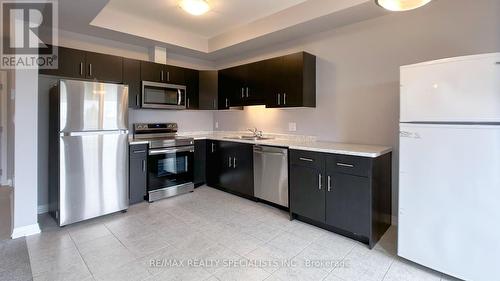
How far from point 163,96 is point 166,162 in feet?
3.67

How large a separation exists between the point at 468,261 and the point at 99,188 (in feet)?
12.1

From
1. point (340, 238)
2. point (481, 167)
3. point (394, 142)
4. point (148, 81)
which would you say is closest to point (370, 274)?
point (340, 238)

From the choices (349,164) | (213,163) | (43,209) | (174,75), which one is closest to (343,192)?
(349,164)

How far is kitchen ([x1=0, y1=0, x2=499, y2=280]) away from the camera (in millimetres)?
2516

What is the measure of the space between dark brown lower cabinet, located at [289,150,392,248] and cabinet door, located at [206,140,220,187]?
1.66m

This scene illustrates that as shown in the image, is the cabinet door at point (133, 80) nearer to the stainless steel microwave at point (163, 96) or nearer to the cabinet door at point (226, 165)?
the stainless steel microwave at point (163, 96)

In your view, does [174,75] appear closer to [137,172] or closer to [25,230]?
[137,172]

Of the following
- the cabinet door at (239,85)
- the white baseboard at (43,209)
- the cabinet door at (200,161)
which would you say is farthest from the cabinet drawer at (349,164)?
the white baseboard at (43,209)

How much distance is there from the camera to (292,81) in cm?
346

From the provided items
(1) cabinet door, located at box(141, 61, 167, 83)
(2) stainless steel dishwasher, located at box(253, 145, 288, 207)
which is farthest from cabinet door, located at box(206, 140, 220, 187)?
(1) cabinet door, located at box(141, 61, 167, 83)

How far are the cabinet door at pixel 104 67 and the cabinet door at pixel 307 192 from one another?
113 inches

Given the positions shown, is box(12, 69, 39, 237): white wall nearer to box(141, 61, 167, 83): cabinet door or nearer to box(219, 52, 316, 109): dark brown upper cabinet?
box(141, 61, 167, 83): cabinet door

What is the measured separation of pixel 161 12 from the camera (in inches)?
139

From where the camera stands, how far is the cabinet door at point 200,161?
14.4 ft
